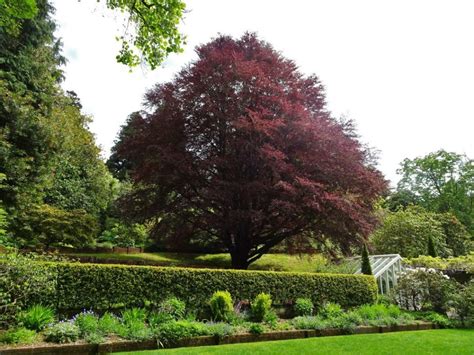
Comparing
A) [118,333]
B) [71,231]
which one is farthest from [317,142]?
[71,231]

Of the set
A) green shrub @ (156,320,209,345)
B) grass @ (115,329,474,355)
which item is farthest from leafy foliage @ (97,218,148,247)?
grass @ (115,329,474,355)

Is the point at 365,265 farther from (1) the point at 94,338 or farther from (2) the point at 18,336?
(2) the point at 18,336

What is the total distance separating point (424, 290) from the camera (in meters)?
11.3

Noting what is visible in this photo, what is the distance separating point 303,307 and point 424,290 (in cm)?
444

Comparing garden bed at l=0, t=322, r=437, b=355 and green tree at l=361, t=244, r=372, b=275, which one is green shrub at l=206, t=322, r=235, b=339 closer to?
garden bed at l=0, t=322, r=437, b=355

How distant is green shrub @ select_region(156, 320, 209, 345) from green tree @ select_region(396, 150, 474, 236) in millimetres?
34684

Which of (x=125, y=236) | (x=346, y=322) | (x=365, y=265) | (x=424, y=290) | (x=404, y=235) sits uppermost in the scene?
(x=404, y=235)

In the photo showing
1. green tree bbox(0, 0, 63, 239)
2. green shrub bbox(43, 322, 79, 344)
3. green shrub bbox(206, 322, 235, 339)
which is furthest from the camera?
green tree bbox(0, 0, 63, 239)

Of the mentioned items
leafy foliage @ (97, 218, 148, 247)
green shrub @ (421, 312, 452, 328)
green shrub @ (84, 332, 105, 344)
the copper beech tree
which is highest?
the copper beech tree

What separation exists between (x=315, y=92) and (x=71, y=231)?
38.3ft

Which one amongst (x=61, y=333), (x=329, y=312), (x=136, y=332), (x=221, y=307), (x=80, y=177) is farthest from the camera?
(x=80, y=177)

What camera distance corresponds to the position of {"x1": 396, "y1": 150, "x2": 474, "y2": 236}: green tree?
36.2 meters

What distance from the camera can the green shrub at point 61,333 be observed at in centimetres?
561

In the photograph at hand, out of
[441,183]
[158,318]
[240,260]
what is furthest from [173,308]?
[441,183]
